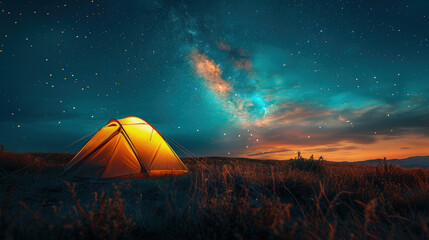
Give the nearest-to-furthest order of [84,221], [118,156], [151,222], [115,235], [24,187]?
[115,235] → [84,221] → [151,222] → [24,187] → [118,156]

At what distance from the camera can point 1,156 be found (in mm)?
8289

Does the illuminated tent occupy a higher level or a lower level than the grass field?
higher

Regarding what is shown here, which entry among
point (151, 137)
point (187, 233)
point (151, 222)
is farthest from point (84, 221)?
point (151, 137)

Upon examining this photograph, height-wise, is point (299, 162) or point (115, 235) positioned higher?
point (299, 162)

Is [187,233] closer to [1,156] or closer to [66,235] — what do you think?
[66,235]

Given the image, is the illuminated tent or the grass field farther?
the illuminated tent

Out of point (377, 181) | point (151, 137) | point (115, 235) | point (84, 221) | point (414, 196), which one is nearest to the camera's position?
point (115, 235)

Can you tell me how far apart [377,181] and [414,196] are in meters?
2.67

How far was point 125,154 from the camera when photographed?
817cm

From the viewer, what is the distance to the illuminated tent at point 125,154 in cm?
789

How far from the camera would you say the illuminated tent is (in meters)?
7.89

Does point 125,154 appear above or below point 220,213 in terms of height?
above

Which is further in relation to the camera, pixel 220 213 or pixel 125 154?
pixel 125 154

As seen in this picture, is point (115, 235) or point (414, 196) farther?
point (414, 196)
